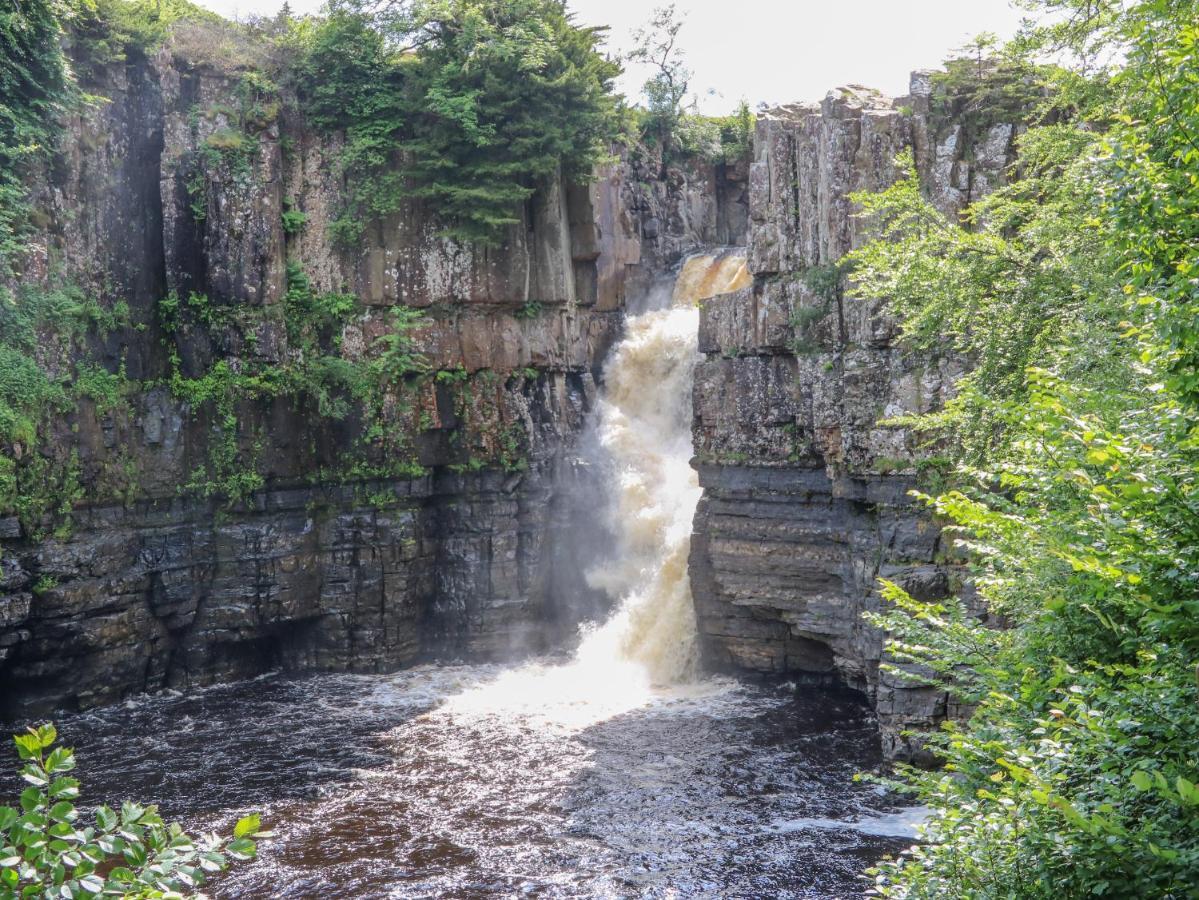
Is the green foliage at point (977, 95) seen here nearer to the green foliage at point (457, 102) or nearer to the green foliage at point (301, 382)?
the green foliage at point (457, 102)

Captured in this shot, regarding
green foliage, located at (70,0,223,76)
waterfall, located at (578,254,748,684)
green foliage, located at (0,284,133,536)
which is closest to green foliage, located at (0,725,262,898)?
green foliage, located at (0,284,133,536)

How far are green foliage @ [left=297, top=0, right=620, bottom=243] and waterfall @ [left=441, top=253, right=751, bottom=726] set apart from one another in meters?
6.65

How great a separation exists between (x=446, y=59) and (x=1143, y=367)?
25.9m

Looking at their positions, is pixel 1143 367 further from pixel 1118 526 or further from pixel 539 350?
pixel 539 350

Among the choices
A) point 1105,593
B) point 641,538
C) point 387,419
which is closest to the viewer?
point 1105,593

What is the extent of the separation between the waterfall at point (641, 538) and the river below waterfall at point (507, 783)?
31 cm

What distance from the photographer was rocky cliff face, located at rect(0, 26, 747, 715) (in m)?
27.3

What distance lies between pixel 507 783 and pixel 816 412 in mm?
11224

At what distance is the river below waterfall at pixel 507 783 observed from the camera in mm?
17859

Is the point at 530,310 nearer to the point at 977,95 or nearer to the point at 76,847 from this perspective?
the point at 977,95

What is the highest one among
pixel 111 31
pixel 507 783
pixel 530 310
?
pixel 111 31

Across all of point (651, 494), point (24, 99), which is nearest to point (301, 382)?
point (24, 99)

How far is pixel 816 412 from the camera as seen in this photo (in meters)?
26.3

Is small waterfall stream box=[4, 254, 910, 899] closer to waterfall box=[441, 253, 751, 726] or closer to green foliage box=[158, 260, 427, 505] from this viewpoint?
waterfall box=[441, 253, 751, 726]
